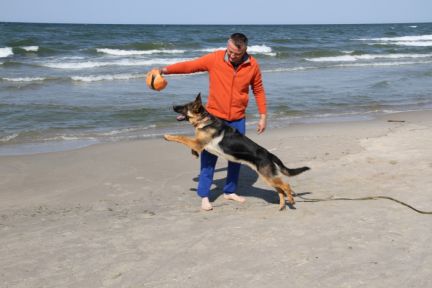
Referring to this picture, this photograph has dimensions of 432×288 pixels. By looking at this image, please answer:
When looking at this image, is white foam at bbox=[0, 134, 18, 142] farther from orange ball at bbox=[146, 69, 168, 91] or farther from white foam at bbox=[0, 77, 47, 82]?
white foam at bbox=[0, 77, 47, 82]

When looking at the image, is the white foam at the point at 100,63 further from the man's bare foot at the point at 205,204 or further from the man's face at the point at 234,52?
the man's face at the point at 234,52

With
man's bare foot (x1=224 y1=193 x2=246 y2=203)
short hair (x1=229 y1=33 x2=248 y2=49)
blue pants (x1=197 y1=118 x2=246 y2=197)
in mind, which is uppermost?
short hair (x1=229 y1=33 x2=248 y2=49)

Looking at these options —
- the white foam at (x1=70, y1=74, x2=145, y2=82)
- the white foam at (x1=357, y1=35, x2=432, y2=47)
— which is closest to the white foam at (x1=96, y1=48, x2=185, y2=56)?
the white foam at (x1=70, y1=74, x2=145, y2=82)

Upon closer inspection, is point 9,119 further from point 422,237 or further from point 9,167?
point 422,237

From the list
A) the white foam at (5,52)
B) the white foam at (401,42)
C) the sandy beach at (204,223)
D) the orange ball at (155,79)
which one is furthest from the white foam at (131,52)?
the orange ball at (155,79)

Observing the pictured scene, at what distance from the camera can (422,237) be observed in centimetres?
464

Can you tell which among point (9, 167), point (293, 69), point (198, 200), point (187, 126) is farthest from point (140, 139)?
point (293, 69)

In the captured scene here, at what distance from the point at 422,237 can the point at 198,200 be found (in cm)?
262

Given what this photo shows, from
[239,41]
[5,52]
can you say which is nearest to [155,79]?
[239,41]

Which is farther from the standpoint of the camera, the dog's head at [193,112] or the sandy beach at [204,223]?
the dog's head at [193,112]

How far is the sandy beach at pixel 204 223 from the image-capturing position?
4.04m

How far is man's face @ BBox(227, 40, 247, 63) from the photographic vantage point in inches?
210

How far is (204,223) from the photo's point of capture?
5.27 metres

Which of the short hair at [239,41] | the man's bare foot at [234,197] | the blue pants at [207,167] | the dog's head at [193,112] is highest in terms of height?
the short hair at [239,41]
